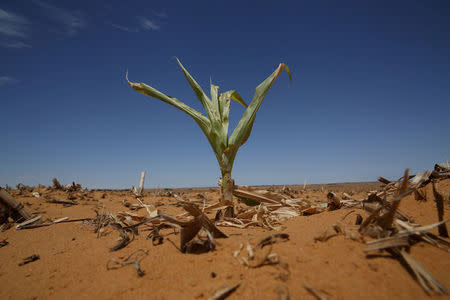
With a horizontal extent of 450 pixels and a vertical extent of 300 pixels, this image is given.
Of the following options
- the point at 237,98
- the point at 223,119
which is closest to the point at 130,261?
the point at 223,119

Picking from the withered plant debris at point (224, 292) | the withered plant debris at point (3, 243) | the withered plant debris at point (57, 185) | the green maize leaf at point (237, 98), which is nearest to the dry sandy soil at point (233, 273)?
the withered plant debris at point (224, 292)

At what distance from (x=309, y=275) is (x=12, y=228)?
4189 millimetres

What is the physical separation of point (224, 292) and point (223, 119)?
2057 mm

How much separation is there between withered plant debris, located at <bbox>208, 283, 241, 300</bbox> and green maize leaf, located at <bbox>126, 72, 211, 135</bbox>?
1957 mm

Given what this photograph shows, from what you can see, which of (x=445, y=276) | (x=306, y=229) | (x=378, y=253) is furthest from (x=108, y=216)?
(x=445, y=276)

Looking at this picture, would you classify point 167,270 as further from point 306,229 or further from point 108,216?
point 108,216

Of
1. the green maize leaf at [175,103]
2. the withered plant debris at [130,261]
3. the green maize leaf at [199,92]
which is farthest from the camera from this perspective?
the green maize leaf at [199,92]

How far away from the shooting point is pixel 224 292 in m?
0.99

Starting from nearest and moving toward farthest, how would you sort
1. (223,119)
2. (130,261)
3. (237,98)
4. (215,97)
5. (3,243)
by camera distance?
1. (130,261)
2. (3,243)
3. (223,119)
4. (215,97)
5. (237,98)

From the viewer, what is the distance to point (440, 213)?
1.39 m

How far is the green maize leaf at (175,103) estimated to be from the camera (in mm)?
2730

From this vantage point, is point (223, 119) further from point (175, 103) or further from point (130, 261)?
point (130, 261)

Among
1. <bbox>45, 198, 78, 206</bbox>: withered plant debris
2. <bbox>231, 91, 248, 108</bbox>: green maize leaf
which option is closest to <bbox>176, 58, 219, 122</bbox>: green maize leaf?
<bbox>231, 91, 248, 108</bbox>: green maize leaf

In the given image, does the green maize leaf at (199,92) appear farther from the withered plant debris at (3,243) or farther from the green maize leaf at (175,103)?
the withered plant debris at (3,243)
